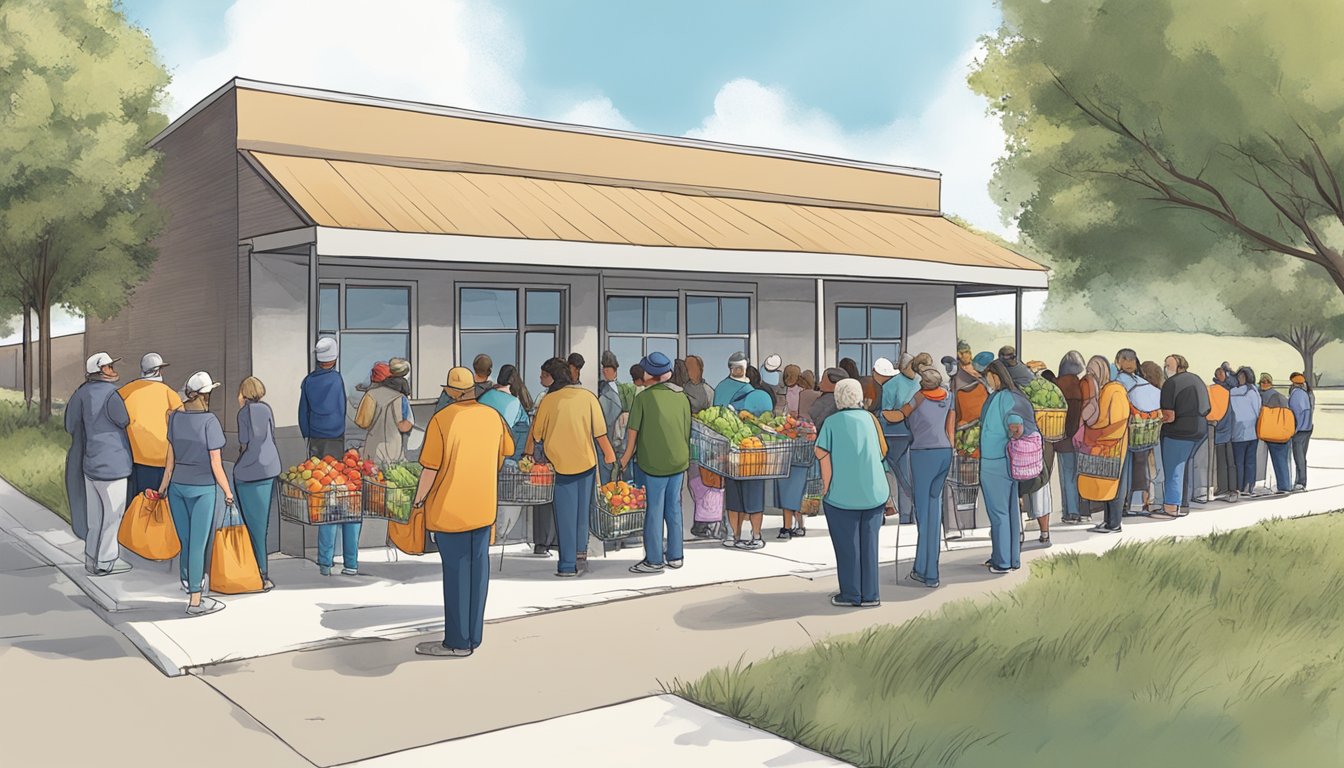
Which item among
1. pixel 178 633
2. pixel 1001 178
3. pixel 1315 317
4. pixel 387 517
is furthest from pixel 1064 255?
pixel 1315 317

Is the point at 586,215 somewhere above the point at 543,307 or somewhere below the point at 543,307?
above

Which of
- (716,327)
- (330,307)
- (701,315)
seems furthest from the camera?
(716,327)

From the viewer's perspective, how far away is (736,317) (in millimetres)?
18422

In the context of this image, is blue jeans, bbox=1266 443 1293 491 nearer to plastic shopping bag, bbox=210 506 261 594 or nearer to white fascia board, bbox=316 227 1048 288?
white fascia board, bbox=316 227 1048 288

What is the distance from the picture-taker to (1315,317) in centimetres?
6191

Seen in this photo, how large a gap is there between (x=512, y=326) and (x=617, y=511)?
19.7 feet

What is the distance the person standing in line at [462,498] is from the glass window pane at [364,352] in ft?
24.3

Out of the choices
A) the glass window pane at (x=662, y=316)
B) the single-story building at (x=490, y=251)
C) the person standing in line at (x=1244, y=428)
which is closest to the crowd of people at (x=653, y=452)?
the person standing in line at (x=1244, y=428)

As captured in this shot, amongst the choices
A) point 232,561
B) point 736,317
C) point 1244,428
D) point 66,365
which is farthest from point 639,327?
point 66,365

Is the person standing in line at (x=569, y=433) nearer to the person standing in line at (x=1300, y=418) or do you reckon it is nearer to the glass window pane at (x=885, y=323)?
the person standing in line at (x=1300, y=418)

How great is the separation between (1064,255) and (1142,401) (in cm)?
1606

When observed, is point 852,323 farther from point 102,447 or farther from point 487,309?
point 102,447

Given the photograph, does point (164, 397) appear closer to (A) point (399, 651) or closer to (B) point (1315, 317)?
(A) point (399, 651)

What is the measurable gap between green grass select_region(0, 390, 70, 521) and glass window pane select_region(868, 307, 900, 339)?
12.9m
